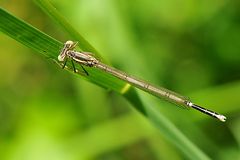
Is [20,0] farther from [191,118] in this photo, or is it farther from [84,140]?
[191,118]

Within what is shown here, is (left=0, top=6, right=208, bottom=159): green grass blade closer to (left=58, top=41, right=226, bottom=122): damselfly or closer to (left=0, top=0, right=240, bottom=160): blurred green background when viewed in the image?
(left=58, top=41, right=226, bottom=122): damselfly

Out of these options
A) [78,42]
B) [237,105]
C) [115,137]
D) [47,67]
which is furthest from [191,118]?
[78,42]

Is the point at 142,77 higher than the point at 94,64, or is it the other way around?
the point at 142,77

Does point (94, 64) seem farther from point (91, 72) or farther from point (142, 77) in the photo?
point (142, 77)

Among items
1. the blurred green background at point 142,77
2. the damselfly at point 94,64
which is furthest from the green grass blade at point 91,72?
the blurred green background at point 142,77

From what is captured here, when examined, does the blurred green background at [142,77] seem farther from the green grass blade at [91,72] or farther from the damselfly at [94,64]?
the green grass blade at [91,72]

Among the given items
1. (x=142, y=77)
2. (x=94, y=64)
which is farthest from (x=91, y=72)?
(x=142, y=77)
